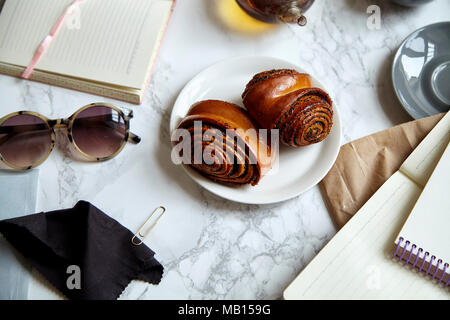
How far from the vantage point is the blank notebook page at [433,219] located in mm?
678

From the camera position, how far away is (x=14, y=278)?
27.4 inches

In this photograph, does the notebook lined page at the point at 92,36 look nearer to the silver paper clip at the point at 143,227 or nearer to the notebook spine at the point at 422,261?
the silver paper clip at the point at 143,227

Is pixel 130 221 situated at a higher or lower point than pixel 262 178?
lower

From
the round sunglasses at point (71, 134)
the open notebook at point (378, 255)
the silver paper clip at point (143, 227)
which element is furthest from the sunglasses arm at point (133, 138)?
the open notebook at point (378, 255)

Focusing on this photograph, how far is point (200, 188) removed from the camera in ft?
2.54

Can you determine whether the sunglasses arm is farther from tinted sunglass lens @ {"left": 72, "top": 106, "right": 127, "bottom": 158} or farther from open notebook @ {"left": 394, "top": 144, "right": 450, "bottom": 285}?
open notebook @ {"left": 394, "top": 144, "right": 450, "bottom": 285}

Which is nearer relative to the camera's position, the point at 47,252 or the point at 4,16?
the point at 47,252

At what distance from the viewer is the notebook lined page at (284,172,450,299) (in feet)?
2.20

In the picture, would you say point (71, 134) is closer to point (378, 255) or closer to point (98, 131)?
point (98, 131)

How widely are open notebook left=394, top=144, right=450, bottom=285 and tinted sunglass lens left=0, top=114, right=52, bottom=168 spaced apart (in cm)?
65

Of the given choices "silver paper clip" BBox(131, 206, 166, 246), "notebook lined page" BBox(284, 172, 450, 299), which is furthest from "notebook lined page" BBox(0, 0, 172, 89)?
"notebook lined page" BBox(284, 172, 450, 299)

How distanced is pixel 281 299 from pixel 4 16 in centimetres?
77

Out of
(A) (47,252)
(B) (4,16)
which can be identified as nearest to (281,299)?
(A) (47,252)

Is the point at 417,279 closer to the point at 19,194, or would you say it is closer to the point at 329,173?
the point at 329,173
